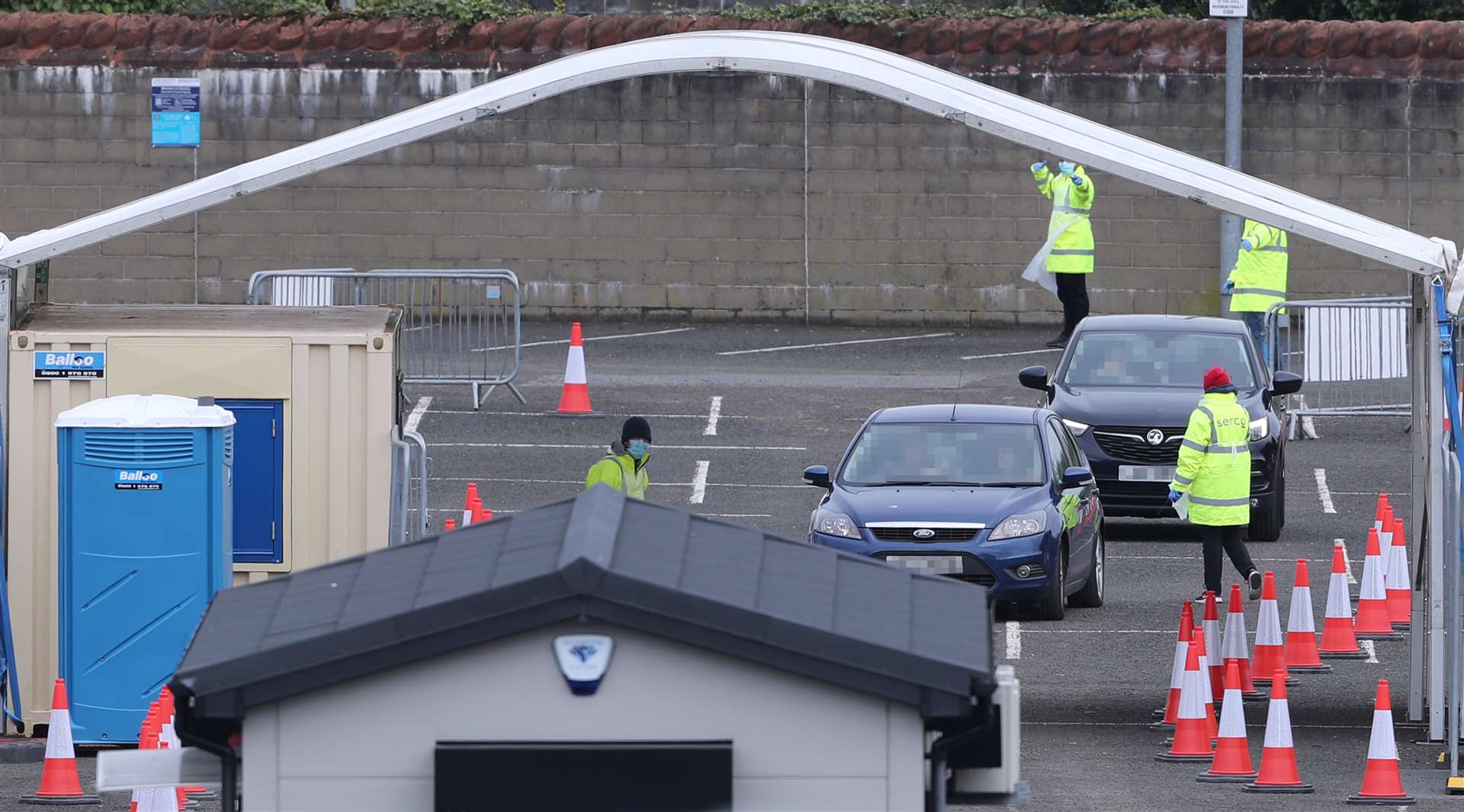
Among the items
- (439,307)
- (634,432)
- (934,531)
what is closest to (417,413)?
(439,307)

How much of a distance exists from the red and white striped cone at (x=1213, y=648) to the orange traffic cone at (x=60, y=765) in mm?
5582

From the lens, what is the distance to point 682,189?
25.4 metres

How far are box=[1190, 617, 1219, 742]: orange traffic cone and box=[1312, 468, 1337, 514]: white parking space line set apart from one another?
7.31 meters

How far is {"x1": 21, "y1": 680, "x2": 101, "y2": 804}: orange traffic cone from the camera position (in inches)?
370

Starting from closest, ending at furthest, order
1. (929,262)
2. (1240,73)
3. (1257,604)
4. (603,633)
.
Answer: (603,633) → (1257,604) → (1240,73) → (929,262)

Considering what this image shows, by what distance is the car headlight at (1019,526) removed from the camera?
528 inches

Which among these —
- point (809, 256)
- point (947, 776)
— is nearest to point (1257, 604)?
point (947, 776)

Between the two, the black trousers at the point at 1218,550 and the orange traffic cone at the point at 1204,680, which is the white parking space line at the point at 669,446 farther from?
the orange traffic cone at the point at 1204,680

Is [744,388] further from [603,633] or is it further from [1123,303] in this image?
[603,633]

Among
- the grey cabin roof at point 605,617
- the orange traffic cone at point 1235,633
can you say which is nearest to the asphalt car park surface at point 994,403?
the orange traffic cone at point 1235,633

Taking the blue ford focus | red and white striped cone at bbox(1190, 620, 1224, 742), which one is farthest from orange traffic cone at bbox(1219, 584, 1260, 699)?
the blue ford focus

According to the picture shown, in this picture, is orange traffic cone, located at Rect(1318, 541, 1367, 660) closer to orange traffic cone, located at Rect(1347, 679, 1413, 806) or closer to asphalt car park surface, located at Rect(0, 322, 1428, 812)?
asphalt car park surface, located at Rect(0, 322, 1428, 812)

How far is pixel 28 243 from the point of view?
10594 mm

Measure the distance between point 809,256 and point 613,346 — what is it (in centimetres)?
270
